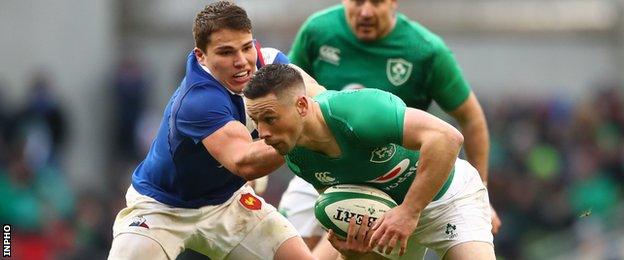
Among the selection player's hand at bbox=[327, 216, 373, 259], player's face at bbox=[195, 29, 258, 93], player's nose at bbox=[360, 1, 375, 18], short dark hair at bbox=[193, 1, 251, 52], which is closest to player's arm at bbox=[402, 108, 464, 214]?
player's hand at bbox=[327, 216, 373, 259]

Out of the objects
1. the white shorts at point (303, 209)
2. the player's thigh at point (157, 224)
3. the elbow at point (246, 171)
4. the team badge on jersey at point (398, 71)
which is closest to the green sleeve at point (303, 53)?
the team badge on jersey at point (398, 71)

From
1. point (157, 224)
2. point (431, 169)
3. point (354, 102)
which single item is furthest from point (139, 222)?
point (431, 169)

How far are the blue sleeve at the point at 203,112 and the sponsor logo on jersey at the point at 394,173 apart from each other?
902mm

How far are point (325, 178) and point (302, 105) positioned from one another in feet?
1.95

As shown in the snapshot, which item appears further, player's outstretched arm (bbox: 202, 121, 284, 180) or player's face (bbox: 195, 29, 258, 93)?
player's face (bbox: 195, 29, 258, 93)

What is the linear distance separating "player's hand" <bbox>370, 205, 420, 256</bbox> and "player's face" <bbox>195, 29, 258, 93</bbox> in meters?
1.17

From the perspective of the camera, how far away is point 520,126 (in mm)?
19906

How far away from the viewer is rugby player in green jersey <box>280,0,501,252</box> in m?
10.0

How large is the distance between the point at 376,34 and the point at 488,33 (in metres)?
14.4

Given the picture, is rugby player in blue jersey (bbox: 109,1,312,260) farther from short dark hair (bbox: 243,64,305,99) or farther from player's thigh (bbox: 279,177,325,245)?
player's thigh (bbox: 279,177,325,245)

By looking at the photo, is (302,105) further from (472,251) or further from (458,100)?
(458,100)

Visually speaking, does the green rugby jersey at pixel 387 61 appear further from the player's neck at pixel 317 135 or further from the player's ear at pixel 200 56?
the player's neck at pixel 317 135

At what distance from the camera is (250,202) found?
8.87m

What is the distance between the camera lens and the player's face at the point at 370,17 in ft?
32.9
